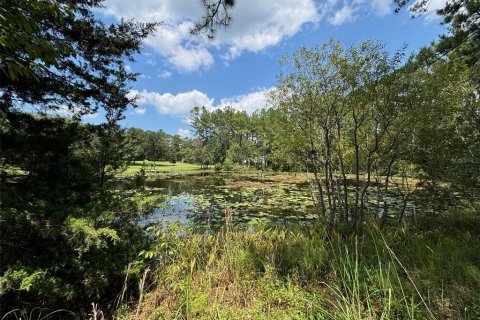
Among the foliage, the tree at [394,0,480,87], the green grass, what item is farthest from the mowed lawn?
the tree at [394,0,480,87]

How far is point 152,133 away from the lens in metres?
63.3

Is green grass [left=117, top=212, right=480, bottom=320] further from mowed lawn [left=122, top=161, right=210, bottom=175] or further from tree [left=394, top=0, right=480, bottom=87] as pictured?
tree [left=394, top=0, right=480, bottom=87]

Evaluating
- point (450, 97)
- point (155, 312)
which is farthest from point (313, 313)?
point (450, 97)

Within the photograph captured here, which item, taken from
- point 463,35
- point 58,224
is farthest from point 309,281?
point 463,35

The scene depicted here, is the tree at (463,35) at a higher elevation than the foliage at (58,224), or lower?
higher

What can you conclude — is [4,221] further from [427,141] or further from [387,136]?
[427,141]

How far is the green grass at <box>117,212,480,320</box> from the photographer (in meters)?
2.53

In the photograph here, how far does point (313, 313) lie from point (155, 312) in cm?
175

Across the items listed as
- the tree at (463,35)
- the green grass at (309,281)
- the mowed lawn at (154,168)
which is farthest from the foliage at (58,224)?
the tree at (463,35)

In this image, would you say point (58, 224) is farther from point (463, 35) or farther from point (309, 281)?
point (463, 35)

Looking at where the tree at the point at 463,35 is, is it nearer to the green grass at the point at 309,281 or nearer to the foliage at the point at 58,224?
the green grass at the point at 309,281

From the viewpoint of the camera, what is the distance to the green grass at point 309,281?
2531 millimetres

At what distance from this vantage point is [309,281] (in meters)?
3.49

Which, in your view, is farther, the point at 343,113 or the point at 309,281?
the point at 343,113
